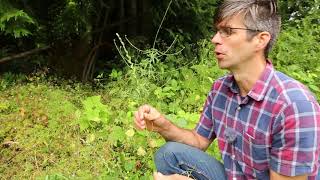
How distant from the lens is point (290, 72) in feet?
16.8

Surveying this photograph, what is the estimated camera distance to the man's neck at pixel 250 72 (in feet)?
7.94

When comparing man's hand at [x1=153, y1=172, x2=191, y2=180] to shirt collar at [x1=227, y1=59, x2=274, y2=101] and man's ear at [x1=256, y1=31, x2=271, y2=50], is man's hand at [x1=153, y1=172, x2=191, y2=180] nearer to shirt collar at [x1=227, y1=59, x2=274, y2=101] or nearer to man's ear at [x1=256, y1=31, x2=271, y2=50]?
shirt collar at [x1=227, y1=59, x2=274, y2=101]

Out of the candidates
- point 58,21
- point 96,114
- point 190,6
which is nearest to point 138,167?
point 96,114

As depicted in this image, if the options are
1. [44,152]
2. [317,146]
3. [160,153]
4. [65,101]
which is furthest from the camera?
[65,101]

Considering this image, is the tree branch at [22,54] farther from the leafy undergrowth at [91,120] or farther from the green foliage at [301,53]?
the green foliage at [301,53]

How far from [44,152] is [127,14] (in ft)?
8.37

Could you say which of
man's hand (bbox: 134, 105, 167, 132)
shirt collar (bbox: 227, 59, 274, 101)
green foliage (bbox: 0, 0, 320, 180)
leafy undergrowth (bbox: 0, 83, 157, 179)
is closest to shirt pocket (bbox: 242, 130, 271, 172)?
shirt collar (bbox: 227, 59, 274, 101)

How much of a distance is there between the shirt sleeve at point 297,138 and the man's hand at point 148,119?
759 mm

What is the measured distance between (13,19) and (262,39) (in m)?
2.89

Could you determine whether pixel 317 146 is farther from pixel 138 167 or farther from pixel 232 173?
pixel 138 167

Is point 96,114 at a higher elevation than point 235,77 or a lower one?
lower

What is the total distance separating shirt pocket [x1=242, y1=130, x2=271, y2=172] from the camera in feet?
7.71

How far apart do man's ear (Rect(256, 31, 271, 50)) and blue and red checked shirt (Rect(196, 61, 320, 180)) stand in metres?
0.11

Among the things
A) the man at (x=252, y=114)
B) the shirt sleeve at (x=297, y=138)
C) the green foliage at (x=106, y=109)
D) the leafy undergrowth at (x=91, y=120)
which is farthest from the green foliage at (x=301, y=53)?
the shirt sleeve at (x=297, y=138)
